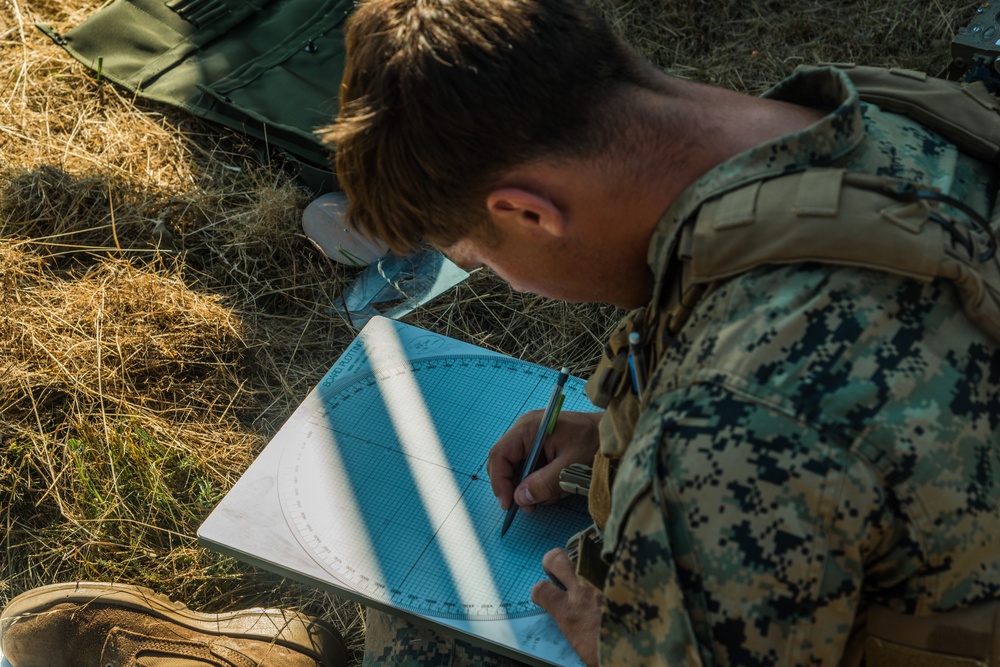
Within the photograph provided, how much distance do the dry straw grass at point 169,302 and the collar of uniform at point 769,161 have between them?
1.61 metres

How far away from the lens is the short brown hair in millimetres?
1360

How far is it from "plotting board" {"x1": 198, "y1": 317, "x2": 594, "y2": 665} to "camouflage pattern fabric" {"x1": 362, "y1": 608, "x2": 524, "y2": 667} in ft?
0.29

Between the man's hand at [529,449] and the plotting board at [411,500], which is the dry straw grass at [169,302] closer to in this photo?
the plotting board at [411,500]

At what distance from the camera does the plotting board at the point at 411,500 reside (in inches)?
74.3

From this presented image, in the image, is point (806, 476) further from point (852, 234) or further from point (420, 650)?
point (420, 650)

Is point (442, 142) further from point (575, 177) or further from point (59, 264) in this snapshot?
point (59, 264)

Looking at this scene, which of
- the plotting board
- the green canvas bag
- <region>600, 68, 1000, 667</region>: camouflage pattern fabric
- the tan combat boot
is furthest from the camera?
the green canvas bag

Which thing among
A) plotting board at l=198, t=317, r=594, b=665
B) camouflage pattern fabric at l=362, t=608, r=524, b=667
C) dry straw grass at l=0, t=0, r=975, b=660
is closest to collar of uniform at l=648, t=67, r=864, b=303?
plotting board at l=198, t=317, r=594, b=665

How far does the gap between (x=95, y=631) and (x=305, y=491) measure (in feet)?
2.41

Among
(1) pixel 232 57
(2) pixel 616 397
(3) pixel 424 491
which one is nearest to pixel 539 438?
(3) pixel 424 491

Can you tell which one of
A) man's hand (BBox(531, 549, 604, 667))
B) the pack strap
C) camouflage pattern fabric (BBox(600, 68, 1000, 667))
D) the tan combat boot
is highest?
the pack strap

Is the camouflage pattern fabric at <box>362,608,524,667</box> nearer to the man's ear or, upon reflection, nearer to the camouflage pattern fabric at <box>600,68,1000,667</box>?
the camouflage pattern fabric at <box>600,68,1000,667</box>

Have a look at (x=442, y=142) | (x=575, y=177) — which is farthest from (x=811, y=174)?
(x=442, y=142)

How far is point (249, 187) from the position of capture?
12.1 ft
